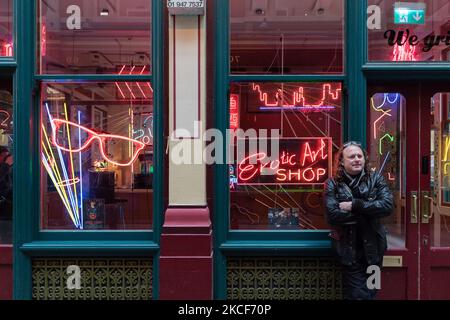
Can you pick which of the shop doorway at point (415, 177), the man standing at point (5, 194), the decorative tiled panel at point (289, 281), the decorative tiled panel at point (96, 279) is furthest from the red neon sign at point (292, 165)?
the man standing at point (5, 194)

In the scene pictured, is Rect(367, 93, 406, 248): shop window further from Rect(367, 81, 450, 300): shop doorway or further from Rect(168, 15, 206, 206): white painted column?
Rect(168, 15, 206, 206): white painted column

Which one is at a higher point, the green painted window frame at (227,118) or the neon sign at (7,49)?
the neon sign at (7,49)

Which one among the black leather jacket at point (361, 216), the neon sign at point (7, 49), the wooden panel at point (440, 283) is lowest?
the wooden panel at point (440, 283)

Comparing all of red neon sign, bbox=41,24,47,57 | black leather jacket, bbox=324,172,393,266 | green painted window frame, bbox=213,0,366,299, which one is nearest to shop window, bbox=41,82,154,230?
red neon sign, bbox=41,24,47,57

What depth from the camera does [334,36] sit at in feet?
16.6

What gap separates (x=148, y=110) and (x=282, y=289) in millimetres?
2335

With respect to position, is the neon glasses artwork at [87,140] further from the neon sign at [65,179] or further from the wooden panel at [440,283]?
the wooden panel at [440,283]

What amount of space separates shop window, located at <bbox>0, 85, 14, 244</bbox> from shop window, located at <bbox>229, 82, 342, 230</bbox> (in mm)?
2416

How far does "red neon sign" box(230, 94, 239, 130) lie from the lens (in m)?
4.97

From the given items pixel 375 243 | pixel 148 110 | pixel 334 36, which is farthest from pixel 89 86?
pixel 375 243

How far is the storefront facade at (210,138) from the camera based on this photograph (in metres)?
4.77

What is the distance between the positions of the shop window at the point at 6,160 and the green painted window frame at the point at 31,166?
0.29 metres

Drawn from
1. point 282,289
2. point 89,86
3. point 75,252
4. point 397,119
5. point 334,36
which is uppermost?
point 334,36

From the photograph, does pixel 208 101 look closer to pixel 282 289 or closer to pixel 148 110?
pixel 148 110
